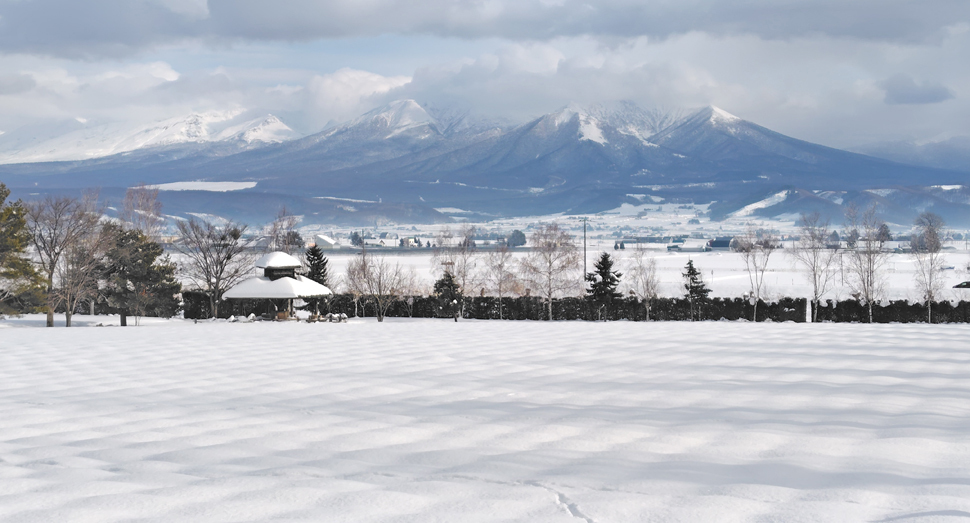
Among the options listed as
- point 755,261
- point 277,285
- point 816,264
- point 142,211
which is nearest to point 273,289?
point 277,285

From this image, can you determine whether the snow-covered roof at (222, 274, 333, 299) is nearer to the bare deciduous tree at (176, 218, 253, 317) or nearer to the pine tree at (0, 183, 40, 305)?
the pine tree at (0, 183, 40, 305)

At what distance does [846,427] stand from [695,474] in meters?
1.93

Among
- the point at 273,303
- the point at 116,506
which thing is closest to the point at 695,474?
the point at 116,506

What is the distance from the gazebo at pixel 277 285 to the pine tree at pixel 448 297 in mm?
6757

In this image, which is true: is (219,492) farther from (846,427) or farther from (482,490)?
(846,427)

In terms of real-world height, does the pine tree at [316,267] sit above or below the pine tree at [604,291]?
above

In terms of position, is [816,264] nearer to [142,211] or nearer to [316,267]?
[316,267]

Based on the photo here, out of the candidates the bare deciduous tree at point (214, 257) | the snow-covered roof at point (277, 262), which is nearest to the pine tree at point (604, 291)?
the snow-covered roof at point (277, 262)

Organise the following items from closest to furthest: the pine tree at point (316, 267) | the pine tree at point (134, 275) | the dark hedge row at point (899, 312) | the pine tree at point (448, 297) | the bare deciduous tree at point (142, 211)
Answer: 1. the dark hedge row at point (899, 312)
2. the pine tree at point (134, 275)
3. the pine tree at point (448, 297)
4. the pine tree at point (316, 267)
5. the bare deciduous tree at point (142, 211)

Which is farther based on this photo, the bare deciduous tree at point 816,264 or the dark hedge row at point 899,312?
the bare deciduous tree at point 816,264

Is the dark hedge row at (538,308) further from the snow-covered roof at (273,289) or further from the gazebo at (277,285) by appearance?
the snow-covered roof at (273,289)

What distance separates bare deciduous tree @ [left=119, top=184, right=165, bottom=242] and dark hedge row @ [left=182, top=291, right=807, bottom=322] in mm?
18833

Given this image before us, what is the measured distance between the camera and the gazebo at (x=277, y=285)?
2672 centimetres

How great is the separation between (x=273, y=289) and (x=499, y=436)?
22416 mm
